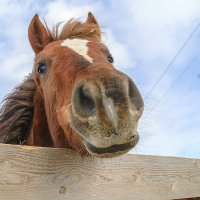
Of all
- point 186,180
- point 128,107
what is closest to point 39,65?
point 128,107

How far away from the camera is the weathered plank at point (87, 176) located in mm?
1657

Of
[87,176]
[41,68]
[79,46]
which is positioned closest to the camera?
[87,176]

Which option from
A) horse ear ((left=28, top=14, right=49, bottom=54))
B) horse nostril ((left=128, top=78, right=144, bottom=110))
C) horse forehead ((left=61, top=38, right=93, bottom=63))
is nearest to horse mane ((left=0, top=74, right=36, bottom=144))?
horse ear ((left=28, top=14, right=49, bottom=54))

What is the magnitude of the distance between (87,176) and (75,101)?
1.61 ft

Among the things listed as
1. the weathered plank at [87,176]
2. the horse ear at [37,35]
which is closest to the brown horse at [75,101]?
the horse ear at [37,35]

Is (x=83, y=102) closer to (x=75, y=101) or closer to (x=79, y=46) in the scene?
(x=75, y=101)

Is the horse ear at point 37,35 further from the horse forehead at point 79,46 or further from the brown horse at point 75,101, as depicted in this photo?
the horse forehead at point 79,46

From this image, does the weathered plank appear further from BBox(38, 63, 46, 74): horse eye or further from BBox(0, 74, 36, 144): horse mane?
BBox(0, 74, 36, 144): horse mane

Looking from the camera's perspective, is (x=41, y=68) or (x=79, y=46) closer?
(x=79, y=46)

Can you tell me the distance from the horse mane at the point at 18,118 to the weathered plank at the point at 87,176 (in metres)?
1.30

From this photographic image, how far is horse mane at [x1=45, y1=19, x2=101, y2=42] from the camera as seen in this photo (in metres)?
3.06

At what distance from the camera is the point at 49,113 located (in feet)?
8.65

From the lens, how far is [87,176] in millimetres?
1967

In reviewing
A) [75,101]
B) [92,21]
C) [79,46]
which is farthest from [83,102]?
[92,21]
